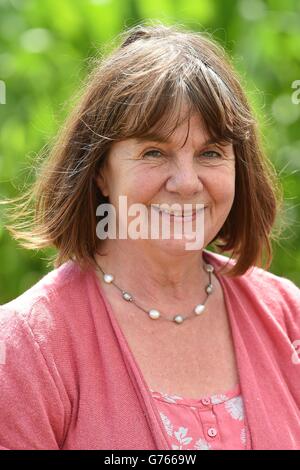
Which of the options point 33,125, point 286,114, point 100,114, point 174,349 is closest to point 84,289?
point 174,349

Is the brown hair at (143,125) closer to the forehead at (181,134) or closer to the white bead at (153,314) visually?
the forehead at (181,134)

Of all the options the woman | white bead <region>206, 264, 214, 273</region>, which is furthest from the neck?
white bead <region>206, 264, 214, 273</region>

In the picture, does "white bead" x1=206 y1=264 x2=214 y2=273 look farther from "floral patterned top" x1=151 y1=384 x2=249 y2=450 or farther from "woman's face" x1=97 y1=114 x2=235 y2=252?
"floral patterned top" x1=151 y1=384 x2=249 y2=450

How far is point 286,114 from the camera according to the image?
395 centimetres

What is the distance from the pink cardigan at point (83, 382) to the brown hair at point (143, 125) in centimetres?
14

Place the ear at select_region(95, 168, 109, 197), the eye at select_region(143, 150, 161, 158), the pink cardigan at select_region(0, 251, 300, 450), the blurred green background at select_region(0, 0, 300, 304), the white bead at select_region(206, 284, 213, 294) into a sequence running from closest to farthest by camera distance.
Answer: the pink cardigan at select_region(0, 251, 300, 450), the eye at select_region(143, 150, 161, 158), the ear at select_region(95, 168, 109, 197), the white bead at select_region(206, 284, 213, 294), the blurred green background at select_region(0, 0, 300, 304)

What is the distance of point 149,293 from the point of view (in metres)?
2.28

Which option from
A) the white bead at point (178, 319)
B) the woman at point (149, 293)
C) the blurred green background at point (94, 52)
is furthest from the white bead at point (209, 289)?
the blurred green background at point (94, 52)

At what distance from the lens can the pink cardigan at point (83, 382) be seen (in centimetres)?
201

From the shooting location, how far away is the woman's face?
2111 mm

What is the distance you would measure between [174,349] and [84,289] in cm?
25

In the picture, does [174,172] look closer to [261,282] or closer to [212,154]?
[212,154]

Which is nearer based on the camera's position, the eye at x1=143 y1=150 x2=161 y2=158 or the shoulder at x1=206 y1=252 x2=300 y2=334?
the eye at x1=143 y1=150 x2=161 y2=158

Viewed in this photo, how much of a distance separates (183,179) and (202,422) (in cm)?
53
